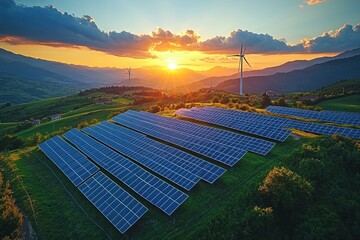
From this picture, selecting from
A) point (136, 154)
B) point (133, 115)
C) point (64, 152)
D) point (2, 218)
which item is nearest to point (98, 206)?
point (2, 218)

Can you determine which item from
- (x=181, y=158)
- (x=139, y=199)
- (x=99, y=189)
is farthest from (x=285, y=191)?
(x=99, y=189)

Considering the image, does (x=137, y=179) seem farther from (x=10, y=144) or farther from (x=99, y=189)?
(x=10, y=144)

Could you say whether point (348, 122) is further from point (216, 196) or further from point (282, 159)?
point (216, 196)

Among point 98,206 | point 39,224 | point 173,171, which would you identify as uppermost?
point 173,171

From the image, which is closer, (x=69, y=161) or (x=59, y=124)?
(x=69, y=161)

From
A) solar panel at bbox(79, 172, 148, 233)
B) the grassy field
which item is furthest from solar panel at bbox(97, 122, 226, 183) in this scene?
solar panel at bbox(79, 172, 148, 233)

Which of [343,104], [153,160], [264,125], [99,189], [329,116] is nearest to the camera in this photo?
[99,189]

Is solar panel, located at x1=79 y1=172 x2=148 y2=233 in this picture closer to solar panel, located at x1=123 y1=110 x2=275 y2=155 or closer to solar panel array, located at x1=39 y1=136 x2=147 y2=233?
solar panel array, located at x1=39 y1=136 x2=147 y2=233
